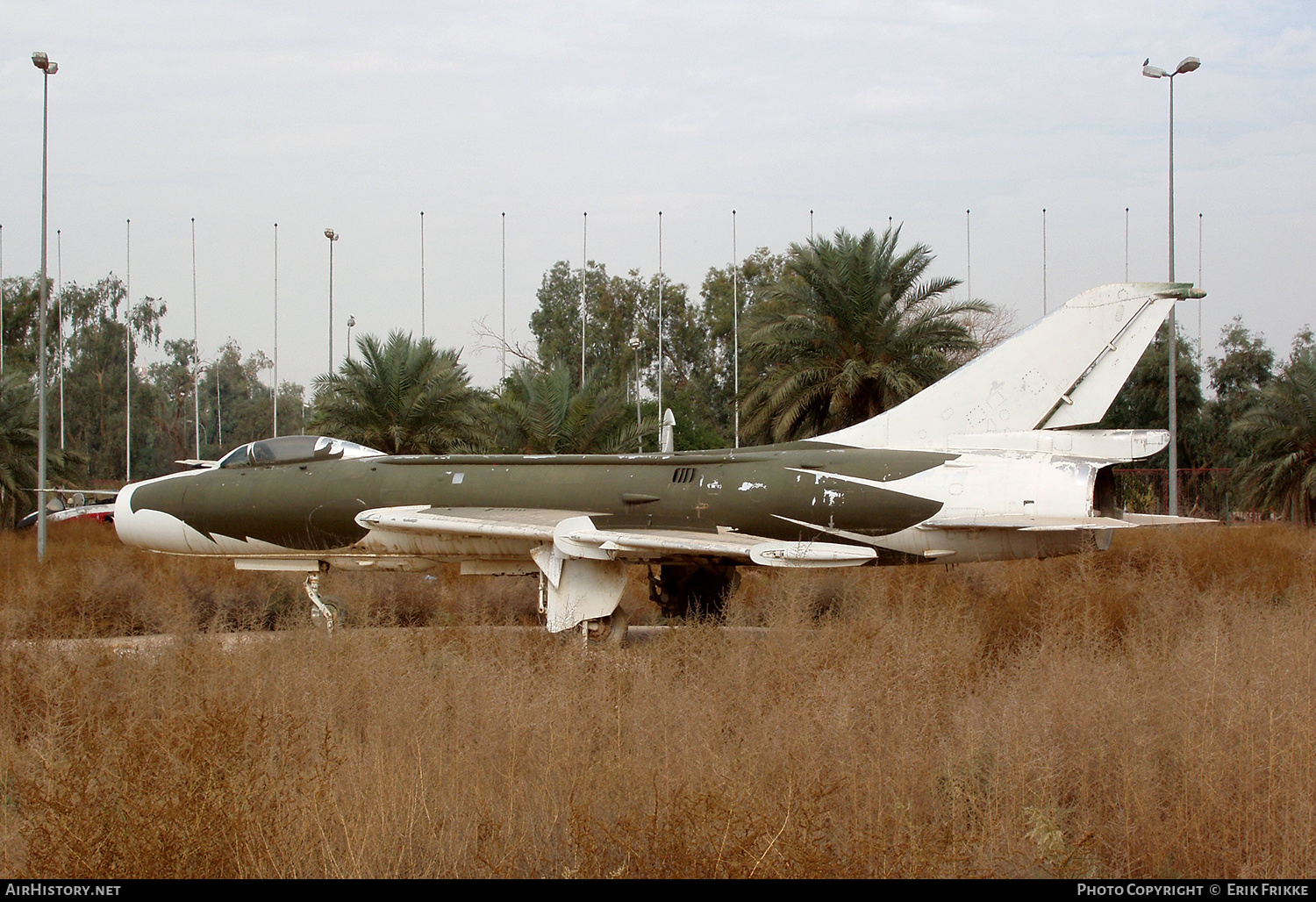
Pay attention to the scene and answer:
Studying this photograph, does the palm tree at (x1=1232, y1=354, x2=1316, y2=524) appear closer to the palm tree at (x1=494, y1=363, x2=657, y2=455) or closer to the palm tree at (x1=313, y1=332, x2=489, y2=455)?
the palm tree at (x1=494, y1=363, x2=657, y2=455)

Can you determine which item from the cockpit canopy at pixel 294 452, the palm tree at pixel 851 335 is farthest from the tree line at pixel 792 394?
the cockpit canopy at pixel 294 452

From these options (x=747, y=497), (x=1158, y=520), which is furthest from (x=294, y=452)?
(x=1158, y=520)

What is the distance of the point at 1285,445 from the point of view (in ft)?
79.6

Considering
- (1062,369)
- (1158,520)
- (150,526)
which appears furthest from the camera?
(150,526)

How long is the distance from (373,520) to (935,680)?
6397mm

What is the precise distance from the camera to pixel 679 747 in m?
5.86

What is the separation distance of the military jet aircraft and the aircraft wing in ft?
0.07

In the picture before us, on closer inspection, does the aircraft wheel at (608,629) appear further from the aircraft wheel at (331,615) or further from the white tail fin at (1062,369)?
the white tail fin at (1062,369)

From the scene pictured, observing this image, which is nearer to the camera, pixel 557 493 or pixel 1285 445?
pixel 557 493

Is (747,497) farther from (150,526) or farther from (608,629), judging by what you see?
(150,526)

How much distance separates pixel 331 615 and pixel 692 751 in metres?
6.35

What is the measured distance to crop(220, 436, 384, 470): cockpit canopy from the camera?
38.8 feet
